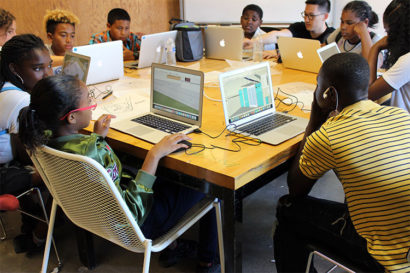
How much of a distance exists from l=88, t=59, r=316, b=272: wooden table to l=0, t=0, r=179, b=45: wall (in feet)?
10.2

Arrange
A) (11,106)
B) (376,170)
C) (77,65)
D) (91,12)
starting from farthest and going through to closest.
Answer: (91,12) → (77,65) → (11,106) → (376,170)

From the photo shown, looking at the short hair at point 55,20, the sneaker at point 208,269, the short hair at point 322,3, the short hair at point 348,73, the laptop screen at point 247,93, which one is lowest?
the sneaker at point 208,269

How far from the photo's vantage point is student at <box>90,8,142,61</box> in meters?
3.26

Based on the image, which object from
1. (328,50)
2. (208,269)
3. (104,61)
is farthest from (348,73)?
(104,61)

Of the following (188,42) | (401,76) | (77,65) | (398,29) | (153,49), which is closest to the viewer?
(401,76)

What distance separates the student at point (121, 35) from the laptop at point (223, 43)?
62cm

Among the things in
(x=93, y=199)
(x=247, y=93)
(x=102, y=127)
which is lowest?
(x=93, y=199)

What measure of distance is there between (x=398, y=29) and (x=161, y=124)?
1311 millimetres

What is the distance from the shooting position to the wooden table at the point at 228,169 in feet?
4.37

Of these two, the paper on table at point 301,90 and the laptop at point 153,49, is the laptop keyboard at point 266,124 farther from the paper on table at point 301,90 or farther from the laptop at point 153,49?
the laptop at point 153,49

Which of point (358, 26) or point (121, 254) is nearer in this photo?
point (121, 254)

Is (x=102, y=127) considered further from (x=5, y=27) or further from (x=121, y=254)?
(x=5, y=27)

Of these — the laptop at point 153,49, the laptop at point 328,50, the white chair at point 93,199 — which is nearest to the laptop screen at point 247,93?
the white chair at point 93,199

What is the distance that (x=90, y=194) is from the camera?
4.23ft
